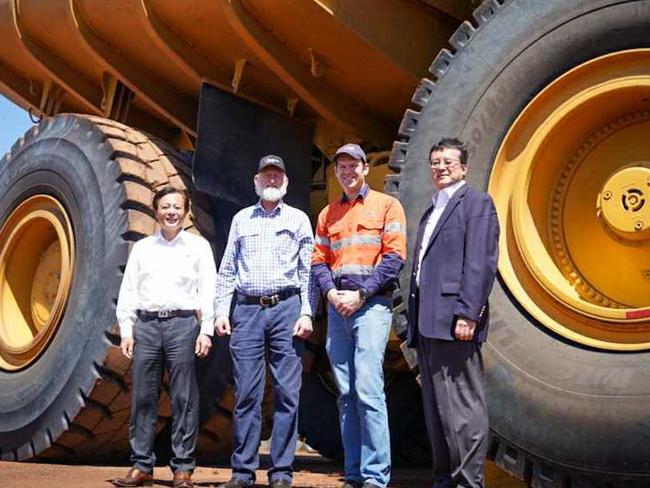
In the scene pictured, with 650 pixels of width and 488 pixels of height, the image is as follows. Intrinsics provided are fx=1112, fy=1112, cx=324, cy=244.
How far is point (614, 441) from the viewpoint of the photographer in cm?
381

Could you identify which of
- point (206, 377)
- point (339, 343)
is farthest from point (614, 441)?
point (206, 377)

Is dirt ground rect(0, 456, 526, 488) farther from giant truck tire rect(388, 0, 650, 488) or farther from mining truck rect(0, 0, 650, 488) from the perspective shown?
giant truck tire rect(388, 0, 650, 488)

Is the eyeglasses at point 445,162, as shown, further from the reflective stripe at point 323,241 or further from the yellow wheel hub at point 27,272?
the yellow wheel hub at point 27,272

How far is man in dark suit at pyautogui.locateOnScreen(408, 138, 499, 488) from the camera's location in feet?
12.7

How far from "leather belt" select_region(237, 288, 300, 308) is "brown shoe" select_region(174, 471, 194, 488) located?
2.54 feet

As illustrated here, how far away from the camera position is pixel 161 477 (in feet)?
17.4

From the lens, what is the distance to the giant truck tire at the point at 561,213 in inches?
154

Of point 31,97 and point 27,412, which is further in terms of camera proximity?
point 31,97

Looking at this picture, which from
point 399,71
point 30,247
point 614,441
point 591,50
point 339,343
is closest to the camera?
point 614,441

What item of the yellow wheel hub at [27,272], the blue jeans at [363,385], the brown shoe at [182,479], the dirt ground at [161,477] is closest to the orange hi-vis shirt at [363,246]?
the blue jeans at [363,385]

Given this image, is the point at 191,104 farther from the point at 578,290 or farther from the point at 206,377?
the point at 578,290

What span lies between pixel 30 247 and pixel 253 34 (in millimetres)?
2134

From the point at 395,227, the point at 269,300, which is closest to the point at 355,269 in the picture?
the point at 395,227

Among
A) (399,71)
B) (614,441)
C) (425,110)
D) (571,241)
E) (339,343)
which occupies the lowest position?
(614,441)
